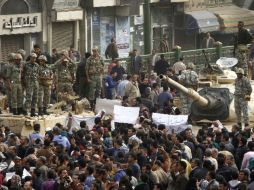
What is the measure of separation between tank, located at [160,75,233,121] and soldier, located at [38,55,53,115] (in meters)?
4.42

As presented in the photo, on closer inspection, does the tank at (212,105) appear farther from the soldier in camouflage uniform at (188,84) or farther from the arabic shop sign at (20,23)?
the arabic shop sign at (20,23)

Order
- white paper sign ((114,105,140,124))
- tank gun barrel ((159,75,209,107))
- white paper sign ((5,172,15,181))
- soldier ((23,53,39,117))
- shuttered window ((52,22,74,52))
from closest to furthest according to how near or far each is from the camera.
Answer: white paper sign ((5,172,15,181)), white paper sign ((114,105,140,124)), soldier ((23,53,39,117)), tank gun barrel ((159,75,209,107)), shuttered window ((52,22,74,52))

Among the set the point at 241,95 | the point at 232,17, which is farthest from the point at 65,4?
the point at 241,95

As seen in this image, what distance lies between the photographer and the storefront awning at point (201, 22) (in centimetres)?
5591

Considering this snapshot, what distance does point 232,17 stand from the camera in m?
57.5

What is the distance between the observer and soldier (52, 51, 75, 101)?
118ft

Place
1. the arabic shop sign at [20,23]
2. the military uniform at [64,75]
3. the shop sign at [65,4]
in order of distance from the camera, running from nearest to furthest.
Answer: the military uniform at [64,75], the arabic shop sign at [20,23], the shop sign at [65,4]

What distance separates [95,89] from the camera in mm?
38031

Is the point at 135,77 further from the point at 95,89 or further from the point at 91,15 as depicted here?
the point at 91,15

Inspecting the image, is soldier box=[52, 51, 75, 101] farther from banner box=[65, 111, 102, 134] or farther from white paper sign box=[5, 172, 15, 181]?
white paper sign box=[5, 172, 15, 181]

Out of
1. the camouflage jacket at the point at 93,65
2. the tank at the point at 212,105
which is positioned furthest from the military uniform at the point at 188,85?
the camouflage jacket at the point at 93,65

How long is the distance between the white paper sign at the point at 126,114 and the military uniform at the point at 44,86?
6.19ft

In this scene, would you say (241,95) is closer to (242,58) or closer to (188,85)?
(188,85)

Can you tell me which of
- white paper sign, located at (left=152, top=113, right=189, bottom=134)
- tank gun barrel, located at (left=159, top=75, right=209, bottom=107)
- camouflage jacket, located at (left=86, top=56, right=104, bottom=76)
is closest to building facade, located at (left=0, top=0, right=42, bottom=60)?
camouflage jacket, located at (left=86, top=56, right=104, bottom=76)
